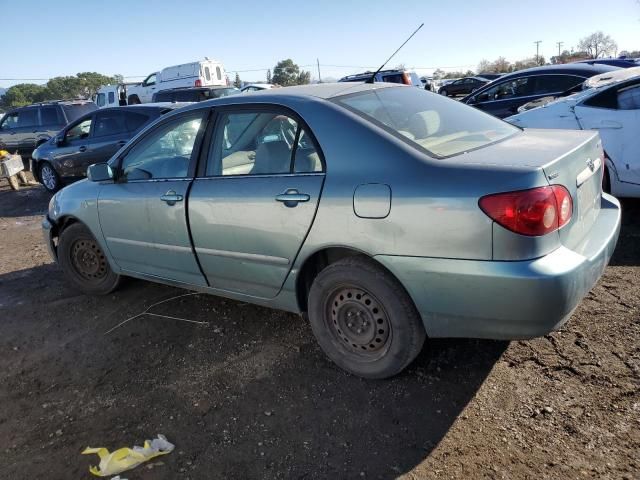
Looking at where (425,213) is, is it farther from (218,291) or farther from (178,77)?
(178,77)

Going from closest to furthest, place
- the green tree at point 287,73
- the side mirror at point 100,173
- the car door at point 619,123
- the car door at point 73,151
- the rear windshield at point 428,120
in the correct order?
1. the rear windshield at point 428,120
2. the side mirror at point 100,173
3. the car door at point 619,123
4. the car door at point 73,151
5. the green tree at point 287,73

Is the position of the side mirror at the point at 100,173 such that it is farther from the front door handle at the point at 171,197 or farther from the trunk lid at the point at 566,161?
the trunk lid at the point at 566,161

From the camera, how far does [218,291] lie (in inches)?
141

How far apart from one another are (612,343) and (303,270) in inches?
74.6

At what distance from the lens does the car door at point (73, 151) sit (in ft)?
32.4

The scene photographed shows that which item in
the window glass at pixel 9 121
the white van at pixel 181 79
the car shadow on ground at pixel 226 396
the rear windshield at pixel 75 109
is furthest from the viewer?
the white van at pixel 181 79

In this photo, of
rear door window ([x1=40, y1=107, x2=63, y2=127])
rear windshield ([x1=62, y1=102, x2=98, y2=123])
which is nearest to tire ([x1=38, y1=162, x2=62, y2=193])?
rear windshield ([x1=62, y1=102, x2=98, y2=123])

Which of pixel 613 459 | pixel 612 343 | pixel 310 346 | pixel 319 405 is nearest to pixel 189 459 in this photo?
pixel 319 405

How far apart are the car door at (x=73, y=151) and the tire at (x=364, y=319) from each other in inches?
330

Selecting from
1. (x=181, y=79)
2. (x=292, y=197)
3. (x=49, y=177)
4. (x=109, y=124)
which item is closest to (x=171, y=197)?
(x=292, y=197)

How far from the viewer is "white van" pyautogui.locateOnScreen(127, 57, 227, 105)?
83.0 ft

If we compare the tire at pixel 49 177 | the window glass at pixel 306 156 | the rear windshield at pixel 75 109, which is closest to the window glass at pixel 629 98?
the window glass at pixel 306 156

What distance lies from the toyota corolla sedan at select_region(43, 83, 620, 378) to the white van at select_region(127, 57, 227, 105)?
71.9ft

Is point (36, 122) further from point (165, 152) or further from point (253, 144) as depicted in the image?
point (253, 144)
